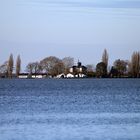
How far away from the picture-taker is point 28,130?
104 ft

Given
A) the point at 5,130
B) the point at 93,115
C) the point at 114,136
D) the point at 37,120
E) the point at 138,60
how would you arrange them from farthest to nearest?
1. the point at 138,60
2. the point at 93,115
3. the point at 37,120
4. the point at 5,130
5. the point at 114,136

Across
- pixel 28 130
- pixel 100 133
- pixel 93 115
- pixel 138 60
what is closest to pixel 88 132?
pixel 100 133

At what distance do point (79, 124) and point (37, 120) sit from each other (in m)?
3.98

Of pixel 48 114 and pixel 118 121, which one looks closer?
pixel 118 121

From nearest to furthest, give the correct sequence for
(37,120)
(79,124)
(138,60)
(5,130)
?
(5,130), (79,124), (37,120), (138,60)

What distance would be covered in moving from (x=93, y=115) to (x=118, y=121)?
17.2 feet

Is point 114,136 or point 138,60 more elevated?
point 138,60

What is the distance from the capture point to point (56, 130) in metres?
31.6

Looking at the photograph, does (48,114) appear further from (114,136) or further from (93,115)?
(114,136)

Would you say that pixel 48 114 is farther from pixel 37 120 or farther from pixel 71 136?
pixel 71 136

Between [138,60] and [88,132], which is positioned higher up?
[138,60]

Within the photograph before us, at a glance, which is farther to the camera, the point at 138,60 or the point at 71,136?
the point at 138,60

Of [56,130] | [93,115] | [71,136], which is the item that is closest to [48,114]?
[93,115]

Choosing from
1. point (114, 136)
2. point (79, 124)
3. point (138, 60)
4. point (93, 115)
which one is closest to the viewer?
point (114, 136)
